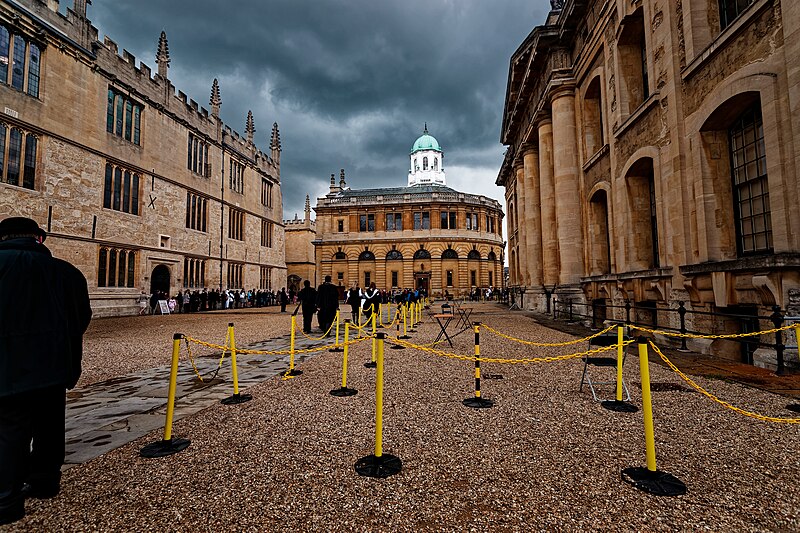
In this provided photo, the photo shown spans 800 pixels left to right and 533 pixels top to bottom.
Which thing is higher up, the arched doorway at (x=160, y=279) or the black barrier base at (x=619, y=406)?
the arched doorway at (x=160, y=279)

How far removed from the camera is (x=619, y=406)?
4.93 m

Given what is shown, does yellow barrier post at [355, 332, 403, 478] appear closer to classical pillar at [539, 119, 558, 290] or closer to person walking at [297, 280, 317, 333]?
person walking at [297, 280, 317, 333]

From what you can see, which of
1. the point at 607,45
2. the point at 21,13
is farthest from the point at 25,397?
the point at 21,13

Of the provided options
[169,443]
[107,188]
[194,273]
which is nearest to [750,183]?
[169,443]

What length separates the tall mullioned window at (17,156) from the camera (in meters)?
15.2

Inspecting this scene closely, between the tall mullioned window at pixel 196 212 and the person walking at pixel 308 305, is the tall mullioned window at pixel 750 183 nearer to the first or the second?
the person walking at pixel 308 305

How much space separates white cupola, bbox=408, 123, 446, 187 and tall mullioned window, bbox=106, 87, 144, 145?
55.9m

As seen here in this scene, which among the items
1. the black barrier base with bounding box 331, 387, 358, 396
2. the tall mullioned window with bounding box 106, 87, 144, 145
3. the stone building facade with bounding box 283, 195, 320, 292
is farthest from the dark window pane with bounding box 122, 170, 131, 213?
the stone building facade with bounding box 283, 195, 320, 292

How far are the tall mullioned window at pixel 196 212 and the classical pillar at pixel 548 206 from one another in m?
23.2

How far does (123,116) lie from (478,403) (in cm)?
2519

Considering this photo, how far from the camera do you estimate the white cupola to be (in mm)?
74188

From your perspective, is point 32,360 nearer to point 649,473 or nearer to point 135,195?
point 649,473

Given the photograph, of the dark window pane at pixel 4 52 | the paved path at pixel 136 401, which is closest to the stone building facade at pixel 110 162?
the dark window pane at pixel 4 52

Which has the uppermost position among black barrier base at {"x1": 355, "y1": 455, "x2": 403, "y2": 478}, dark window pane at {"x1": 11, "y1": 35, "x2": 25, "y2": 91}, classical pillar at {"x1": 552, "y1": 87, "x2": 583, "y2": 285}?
dark window pane at {"x1": 11, "y1": 35, "x2": 25, "y2": 91}
